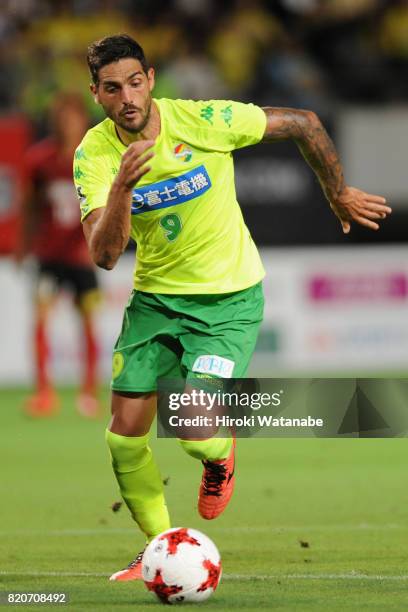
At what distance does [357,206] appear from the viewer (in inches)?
227

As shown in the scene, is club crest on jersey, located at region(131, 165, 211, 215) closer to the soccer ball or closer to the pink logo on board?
the soccer ball

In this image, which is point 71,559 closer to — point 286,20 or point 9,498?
point 9,498

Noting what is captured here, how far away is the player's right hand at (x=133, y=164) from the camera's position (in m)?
4.82

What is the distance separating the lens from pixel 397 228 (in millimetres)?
15344

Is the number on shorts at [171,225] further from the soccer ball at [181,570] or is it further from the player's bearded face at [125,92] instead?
the soccer ball at [181,570]

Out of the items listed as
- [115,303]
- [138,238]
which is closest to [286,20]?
[115,303]

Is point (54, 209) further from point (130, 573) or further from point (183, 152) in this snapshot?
point (130, 573)

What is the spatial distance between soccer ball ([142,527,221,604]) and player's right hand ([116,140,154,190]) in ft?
4.27

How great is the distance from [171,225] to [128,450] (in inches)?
37.2

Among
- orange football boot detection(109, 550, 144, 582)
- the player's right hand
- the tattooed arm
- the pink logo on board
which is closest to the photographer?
the player's right hand

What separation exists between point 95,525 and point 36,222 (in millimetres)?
5107

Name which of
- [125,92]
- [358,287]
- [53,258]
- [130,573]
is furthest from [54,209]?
[130,573]

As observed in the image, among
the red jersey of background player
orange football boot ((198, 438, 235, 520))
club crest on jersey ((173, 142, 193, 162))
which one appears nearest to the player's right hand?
club crest on jersey ((173, 142, 193, 162))

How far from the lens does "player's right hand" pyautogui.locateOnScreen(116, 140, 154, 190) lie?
15.8 feet
